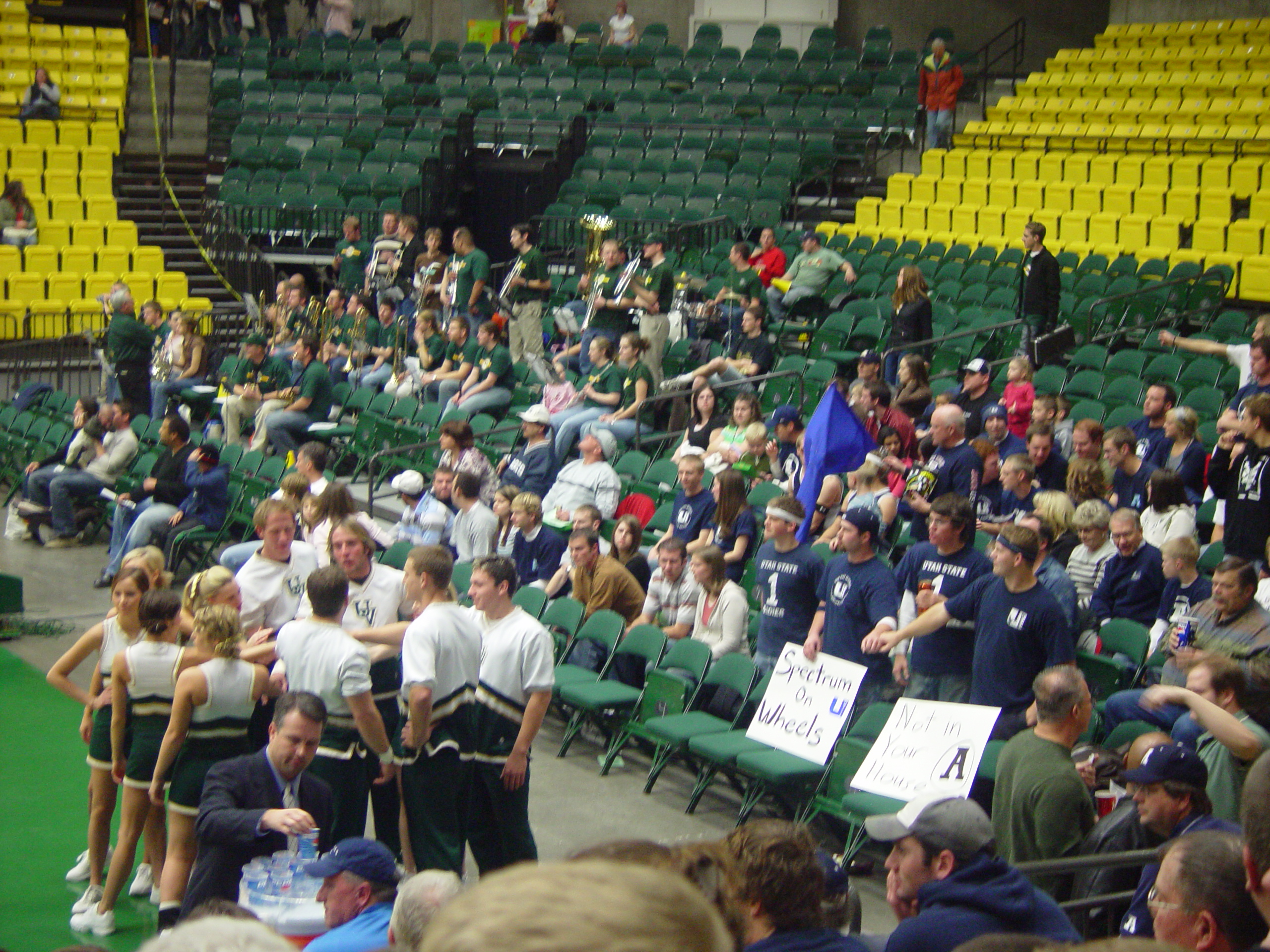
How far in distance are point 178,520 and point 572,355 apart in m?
4.14

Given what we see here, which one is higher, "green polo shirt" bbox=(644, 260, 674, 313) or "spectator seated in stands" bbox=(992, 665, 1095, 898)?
"green polo shirt" bbox=(644, 260, 674, 313)

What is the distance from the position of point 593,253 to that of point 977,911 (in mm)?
12131

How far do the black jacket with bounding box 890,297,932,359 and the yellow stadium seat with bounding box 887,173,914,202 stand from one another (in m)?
5.62

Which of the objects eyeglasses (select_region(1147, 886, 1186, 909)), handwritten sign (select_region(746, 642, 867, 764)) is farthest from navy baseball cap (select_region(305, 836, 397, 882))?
handwritten sign (select_region(746, 642, 867, 764))

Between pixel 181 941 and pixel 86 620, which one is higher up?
pixel 181 941

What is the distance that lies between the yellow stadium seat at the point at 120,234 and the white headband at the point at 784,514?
1379cm

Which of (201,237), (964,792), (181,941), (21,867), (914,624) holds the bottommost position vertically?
(21,867)

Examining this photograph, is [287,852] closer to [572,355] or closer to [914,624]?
[914,624]

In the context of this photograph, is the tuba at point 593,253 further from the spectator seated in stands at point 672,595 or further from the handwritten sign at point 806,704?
the handwritten sign at point 806,704

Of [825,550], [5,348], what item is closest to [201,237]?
[5,348]

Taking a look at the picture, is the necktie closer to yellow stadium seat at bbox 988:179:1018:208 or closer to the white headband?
the white headband

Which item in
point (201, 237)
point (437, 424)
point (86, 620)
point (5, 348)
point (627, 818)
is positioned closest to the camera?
point (627, 818)

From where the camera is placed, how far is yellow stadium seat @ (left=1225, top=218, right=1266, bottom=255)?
1370 cm

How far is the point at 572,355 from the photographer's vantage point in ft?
44.1
